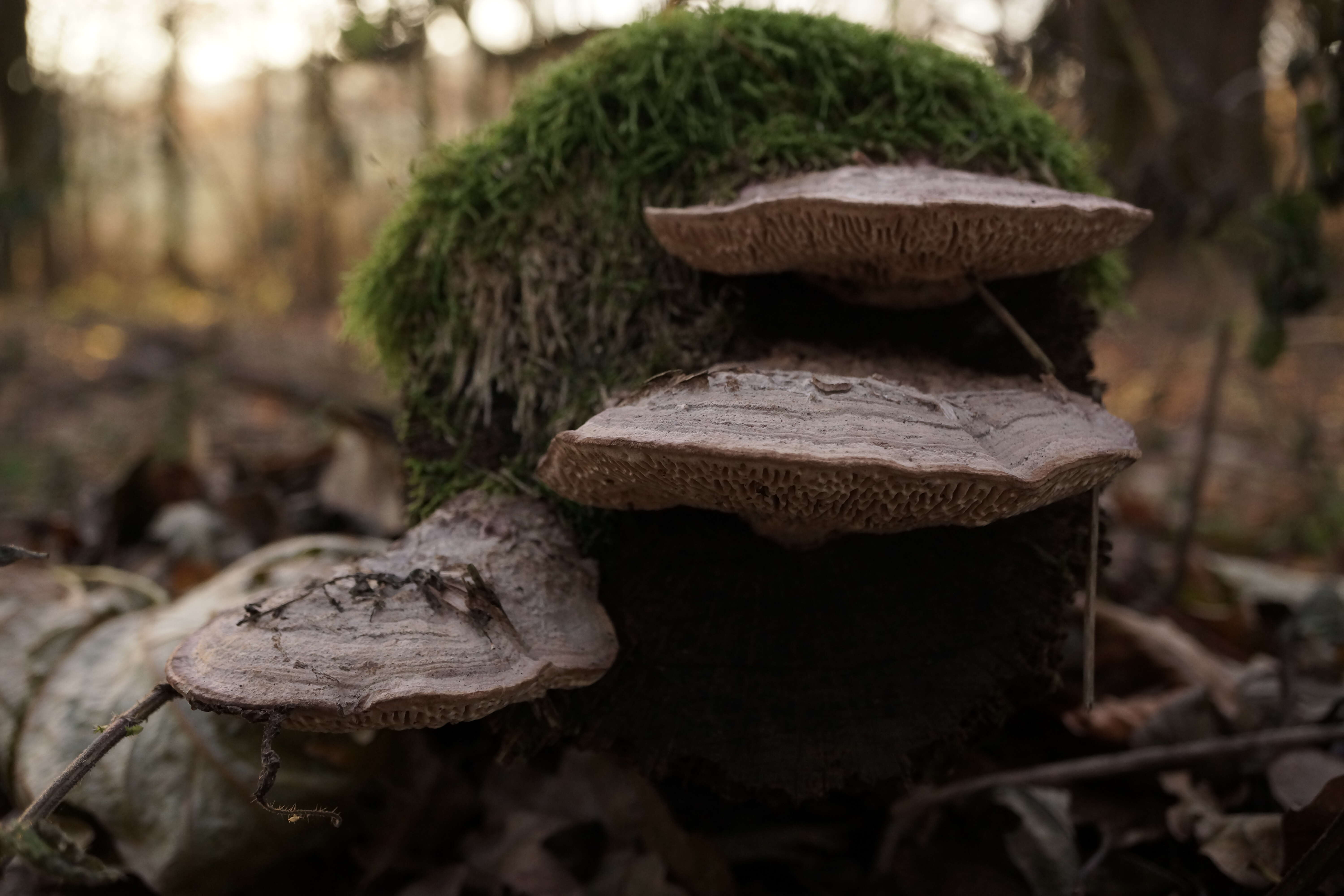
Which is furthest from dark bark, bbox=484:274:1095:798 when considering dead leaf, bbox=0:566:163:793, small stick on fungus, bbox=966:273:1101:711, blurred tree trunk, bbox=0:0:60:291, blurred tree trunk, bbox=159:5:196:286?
blurred tree trunk, bbox=159:5:196:286

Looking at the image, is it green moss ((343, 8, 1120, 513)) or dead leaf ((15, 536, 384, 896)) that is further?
green moss ((343, 8, 1120, 513))

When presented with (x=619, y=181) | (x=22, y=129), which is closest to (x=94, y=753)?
(x=619, y=181)

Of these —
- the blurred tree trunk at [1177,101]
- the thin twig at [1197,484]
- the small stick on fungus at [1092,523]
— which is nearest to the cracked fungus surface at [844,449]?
the small stick on fungus at [1092,523]

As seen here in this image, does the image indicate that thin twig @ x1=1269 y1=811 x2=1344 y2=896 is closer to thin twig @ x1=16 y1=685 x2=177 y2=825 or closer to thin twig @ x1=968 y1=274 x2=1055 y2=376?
thin twig @ x1=968 y1=274 x2=1055 y2=376

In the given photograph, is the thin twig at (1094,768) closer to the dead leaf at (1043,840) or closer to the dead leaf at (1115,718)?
the dead leaf at (1043,840)

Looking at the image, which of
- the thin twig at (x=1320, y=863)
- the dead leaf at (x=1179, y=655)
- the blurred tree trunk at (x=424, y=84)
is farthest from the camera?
the blurred tree trunk at (x=424, y=84)

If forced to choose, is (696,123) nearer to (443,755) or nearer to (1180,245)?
(443,755)

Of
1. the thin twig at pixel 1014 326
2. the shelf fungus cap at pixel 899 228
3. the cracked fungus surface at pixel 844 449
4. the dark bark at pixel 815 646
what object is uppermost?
the shelf fungus cap at pixel 899 228
